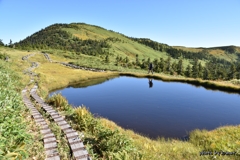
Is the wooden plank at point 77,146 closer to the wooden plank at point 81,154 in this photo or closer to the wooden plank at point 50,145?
the wooden plank at point 81,154

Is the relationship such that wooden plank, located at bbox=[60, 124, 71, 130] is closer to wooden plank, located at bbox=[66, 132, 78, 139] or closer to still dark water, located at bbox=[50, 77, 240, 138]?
wooden plank, located at bbox=[66, 132, 78, 139]

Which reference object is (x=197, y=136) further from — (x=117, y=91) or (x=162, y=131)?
(x=117, y=91)

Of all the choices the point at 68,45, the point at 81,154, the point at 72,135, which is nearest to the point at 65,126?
the point at 72,135

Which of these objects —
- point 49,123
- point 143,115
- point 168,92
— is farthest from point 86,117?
point 168,92

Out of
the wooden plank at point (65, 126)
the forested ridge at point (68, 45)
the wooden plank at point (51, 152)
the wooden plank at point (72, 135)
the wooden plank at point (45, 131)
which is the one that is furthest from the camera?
the forested ridge at point (68, 45)

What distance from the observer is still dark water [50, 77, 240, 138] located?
48.4 ft

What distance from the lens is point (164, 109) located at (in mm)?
18469

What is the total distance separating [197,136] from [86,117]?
7.75 metres

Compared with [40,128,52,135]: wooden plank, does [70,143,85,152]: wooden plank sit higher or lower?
lower

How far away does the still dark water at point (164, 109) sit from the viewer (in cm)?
1475

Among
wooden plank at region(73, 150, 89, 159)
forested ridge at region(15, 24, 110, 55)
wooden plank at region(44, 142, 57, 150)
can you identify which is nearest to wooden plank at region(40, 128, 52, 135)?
wooden plank at region(44, 142, 57, 150)

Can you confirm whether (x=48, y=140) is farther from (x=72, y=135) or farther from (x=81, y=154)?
(x=81, y=154)

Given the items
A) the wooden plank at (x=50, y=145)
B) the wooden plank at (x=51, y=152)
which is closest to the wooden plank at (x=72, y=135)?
the wooden plank at (x=50, y=145)

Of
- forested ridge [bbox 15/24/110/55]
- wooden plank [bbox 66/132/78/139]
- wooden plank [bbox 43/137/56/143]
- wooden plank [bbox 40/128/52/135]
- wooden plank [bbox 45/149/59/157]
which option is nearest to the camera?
wooden plank [bbox 45/149/59/157]
